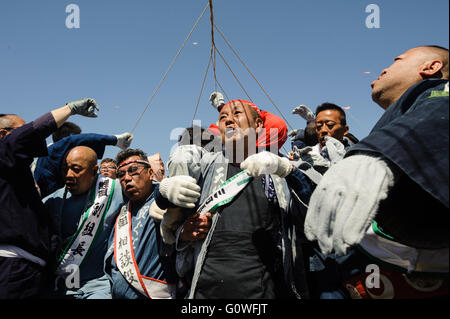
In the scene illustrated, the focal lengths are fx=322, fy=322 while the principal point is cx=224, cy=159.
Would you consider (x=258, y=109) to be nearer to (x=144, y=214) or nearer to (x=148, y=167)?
(x=148, y=167)

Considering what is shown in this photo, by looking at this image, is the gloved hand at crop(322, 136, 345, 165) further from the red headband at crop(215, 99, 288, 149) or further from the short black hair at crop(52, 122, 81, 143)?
the short black hair at crop(52, 122, 81, 143)

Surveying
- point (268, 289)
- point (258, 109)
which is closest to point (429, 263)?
point (268, 289)

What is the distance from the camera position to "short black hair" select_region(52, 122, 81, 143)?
4.03 m

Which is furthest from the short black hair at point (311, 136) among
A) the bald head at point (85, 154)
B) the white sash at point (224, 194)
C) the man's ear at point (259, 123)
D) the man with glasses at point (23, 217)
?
the man with glasses at point (23, 217)

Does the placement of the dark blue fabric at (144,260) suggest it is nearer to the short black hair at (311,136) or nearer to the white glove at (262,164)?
the white glove at (262,164)

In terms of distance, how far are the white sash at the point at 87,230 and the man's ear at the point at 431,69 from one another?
9.25 ft

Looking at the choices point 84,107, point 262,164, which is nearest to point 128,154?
point 84,107

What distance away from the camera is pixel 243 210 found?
2314 mm

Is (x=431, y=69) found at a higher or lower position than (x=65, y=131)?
higher

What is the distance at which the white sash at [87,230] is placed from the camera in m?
2.99

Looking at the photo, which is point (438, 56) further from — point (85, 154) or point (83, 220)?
point (83, 220)

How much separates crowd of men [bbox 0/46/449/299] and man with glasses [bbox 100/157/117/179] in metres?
1.93

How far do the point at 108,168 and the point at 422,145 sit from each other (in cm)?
526

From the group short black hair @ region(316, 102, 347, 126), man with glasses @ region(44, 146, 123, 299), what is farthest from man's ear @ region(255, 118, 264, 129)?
man with glasses @ region(44, 146, 123, 299)
